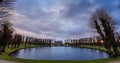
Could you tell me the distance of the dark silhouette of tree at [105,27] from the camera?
4119 cm

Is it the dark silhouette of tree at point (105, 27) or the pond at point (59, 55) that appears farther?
the pond at point (59, 55)

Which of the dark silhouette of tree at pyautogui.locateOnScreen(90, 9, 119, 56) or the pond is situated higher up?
the dark silhouette of tree at pyautogui.locateOnScreen(90, 9, 119, 56)

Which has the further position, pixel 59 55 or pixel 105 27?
pixel 59 55

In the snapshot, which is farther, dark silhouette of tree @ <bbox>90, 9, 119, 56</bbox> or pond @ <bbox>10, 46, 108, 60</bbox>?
pond @ <bbox>10, 46, 108, 60</bbox>

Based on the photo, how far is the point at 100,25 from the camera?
4366 centimetres

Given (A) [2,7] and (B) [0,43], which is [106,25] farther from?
(B) [0,43]

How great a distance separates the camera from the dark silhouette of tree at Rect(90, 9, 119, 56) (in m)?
41.2

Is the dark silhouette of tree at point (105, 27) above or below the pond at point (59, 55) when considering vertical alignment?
above

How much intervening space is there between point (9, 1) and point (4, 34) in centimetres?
5080

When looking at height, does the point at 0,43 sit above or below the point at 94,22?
below

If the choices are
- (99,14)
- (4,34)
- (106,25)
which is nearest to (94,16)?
(99,14)

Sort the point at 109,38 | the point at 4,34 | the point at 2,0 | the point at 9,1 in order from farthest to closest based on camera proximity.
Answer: the point at 4,34 < the point at 109,38 < the point at 9,1 < the point at 2,0

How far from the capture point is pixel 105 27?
135 ft

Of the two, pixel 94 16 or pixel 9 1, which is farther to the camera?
pixel 94 16
